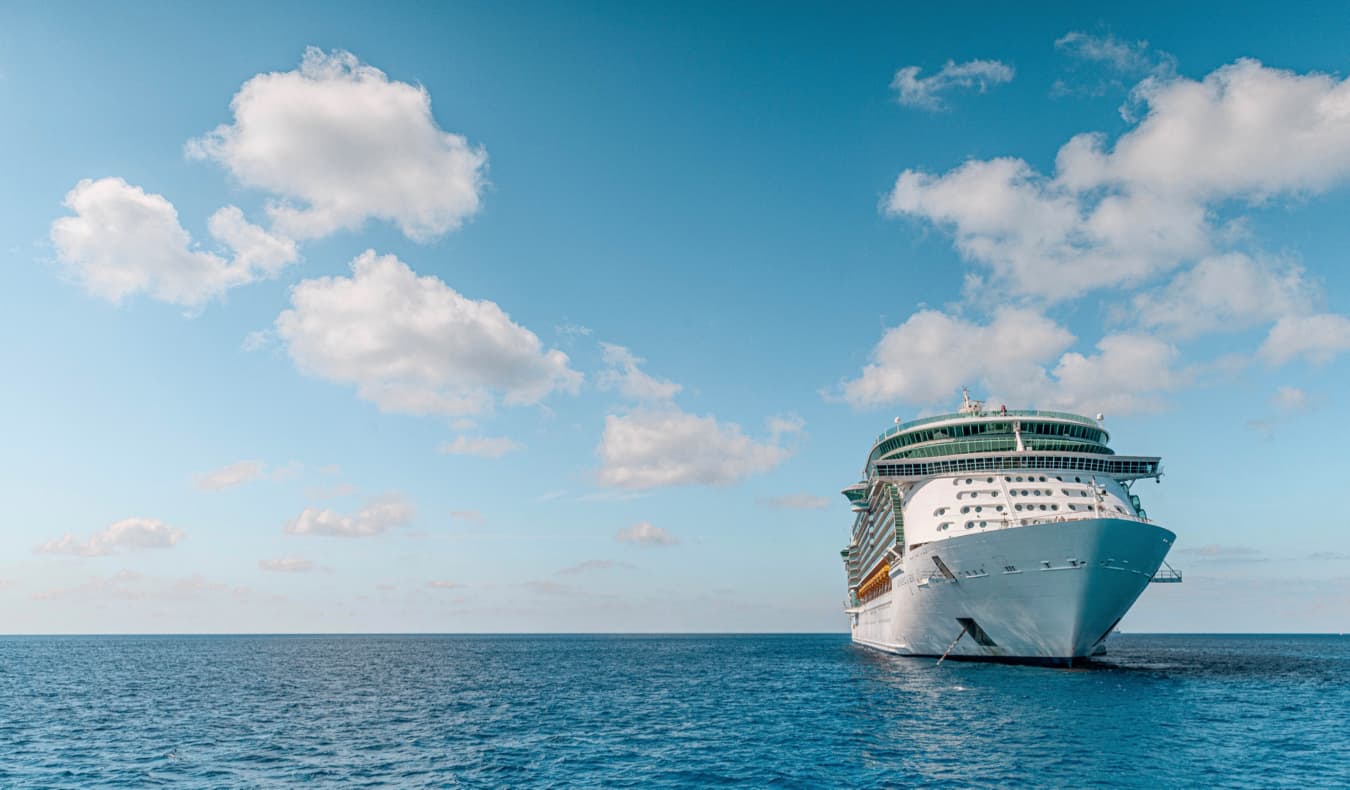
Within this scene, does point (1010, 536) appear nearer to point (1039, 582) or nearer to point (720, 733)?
point (1039, 582)

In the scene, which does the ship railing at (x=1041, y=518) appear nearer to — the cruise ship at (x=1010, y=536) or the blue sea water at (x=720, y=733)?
the cruise ship at (x=1010, y=536)

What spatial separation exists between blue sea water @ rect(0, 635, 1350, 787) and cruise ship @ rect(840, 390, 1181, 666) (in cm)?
373

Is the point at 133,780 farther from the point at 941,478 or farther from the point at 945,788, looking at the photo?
the point at 941,478

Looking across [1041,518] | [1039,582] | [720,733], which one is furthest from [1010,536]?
[720,733]

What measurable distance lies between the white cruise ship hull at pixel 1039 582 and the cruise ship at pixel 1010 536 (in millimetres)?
91

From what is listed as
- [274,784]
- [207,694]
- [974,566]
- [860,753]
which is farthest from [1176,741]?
[207,694]

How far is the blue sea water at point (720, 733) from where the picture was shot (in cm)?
3014

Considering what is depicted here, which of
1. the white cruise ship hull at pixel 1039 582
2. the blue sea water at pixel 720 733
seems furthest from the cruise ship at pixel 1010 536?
the blue sea water at pixel 720 733

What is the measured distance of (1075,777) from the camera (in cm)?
2794

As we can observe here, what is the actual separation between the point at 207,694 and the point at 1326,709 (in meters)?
82.7

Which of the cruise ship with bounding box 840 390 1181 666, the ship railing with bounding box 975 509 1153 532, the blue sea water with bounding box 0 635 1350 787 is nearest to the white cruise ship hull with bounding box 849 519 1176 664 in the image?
the cruise ship with bounding box 840 390 1181 666

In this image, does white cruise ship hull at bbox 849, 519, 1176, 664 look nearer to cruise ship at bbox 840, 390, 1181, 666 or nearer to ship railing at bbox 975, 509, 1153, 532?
cruise ship at bbox 840, 390, 1181, 666

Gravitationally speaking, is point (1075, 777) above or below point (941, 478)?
below

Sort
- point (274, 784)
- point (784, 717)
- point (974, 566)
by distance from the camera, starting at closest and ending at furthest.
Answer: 1. point (274, 784)
2. point (784, 717)
3. point (974, 566)
